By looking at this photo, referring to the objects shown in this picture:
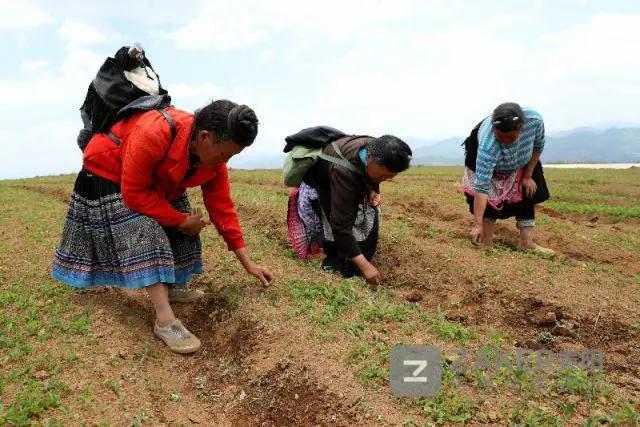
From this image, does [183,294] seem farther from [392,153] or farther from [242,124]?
[392,153]

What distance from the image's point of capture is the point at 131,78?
3174 mm

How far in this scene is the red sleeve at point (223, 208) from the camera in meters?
3.51

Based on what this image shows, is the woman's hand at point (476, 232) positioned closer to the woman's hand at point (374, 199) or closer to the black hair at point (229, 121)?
the woman's hand at point (374, 199)

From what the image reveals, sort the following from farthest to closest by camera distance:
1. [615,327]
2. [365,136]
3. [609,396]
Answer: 1. [365,136]
2. [615,327]
3. [609,396]

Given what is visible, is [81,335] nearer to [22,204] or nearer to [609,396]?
[609,396]

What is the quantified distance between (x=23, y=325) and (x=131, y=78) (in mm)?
1833

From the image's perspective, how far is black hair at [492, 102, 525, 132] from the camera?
4359 mm

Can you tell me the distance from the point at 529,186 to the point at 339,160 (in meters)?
2.16

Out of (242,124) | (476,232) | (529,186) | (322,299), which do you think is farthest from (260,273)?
(529,186)

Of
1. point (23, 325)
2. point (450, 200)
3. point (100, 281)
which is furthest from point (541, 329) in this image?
point (450, 200)

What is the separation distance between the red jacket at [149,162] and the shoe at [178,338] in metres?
0.68

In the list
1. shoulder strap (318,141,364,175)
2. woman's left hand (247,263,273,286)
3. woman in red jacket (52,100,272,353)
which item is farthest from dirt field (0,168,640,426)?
shoulder strap (318,141,364,175)

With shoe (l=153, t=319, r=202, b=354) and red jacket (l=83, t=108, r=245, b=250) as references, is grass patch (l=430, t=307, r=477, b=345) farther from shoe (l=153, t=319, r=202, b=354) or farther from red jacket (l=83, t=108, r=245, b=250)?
red jacket (l=83, t=108, r=245, b=250)

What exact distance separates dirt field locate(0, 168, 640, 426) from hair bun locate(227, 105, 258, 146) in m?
1.31
